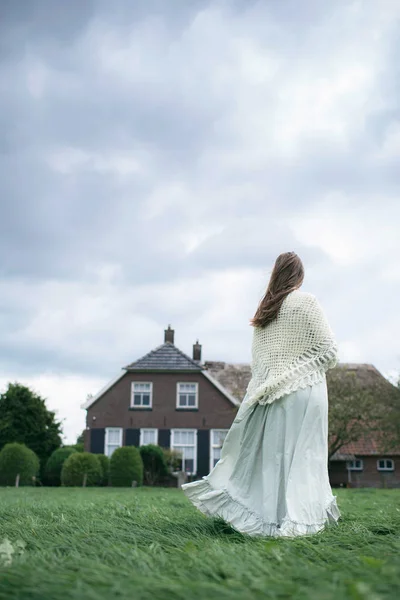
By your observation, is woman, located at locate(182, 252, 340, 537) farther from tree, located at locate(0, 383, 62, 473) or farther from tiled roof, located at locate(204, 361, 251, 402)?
tree, located at locate(0, 383, 62, 473)

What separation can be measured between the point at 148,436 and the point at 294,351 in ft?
112

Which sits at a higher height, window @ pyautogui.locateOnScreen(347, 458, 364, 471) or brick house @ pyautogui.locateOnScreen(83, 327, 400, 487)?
brick house @ pyautogui.locateOnScreen(83, 327, 400, 487)

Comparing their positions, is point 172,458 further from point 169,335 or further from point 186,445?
point 169,335

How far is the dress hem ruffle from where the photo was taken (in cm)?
467

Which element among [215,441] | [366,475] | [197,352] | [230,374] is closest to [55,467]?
[215,441]

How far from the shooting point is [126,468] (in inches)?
1241

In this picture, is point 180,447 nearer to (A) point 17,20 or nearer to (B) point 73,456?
(B) point 73,456

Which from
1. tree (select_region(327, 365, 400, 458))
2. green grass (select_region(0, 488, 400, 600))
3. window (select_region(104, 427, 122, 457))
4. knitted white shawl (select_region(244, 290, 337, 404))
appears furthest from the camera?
window (select_region(104, 427, 122, 457))

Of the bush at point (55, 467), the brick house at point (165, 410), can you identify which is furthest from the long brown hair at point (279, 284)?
Answer: the brick house at point (165, 410)

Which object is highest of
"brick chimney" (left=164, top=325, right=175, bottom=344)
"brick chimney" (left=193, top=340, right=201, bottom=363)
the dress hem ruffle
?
"brick chimney" (left=164, top=325, right=175, bottom=344)

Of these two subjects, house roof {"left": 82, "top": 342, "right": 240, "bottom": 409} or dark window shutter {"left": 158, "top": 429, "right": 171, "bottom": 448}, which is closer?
dark window shutter {"left": 158, "top": 429, "right": 171, "bottom": 448}

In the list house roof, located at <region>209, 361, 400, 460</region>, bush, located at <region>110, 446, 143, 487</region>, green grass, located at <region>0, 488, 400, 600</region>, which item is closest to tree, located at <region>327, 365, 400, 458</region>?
house roof, located at <region>209, 361, 400, 460</region>

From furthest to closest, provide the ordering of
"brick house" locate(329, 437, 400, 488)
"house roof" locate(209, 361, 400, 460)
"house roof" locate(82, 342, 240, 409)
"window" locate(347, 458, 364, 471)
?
1. "window" locate(347, 458, 364, 471)
2. "brick house" locate(329, 437, 400, 488)
3. "house roof" locate(82, 342, 240, 409)
4. "house roof" locate(209, 361, 400, 460)

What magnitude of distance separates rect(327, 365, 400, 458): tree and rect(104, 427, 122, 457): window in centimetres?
1158
